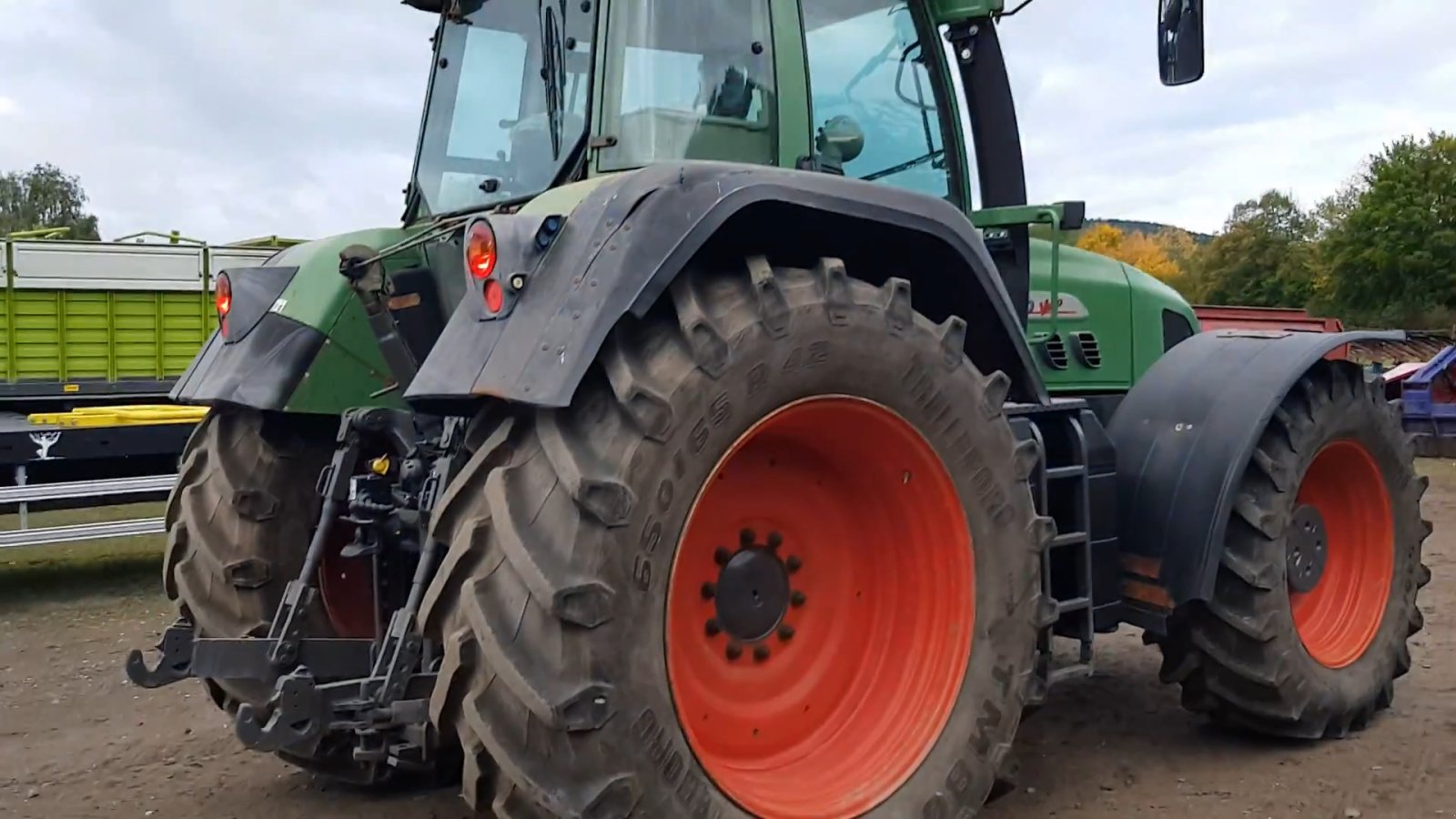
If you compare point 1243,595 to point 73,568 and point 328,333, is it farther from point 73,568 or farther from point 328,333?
point 73,568

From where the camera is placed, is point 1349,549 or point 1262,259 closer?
point 1349,549

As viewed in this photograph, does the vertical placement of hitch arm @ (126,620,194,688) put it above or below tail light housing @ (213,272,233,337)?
below

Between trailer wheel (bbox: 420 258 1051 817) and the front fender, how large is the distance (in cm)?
121

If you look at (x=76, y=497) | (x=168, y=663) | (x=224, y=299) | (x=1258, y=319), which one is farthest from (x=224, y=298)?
(x=1258, y=319)

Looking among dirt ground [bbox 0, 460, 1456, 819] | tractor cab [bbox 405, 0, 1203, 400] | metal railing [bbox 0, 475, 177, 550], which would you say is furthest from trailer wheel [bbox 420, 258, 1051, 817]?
metal railing [bbox 0, 475, 177, 550]

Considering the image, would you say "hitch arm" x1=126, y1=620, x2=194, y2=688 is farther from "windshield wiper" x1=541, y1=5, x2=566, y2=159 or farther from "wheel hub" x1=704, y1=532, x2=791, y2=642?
"windshield wiper" x1=541, y1=5, x2=566, y2=159

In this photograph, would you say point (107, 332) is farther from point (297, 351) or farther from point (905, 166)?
point (905, 166)

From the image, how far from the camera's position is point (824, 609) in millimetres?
3326

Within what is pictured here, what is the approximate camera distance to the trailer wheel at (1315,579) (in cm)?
407

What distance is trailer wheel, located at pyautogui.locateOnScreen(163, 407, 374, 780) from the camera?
3.72m

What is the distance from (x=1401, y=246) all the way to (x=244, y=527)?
155ft

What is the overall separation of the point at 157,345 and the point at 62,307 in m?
0.74

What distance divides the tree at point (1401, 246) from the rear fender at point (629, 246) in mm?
44736

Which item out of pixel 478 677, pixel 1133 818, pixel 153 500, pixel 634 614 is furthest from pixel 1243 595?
pixel 153 500
